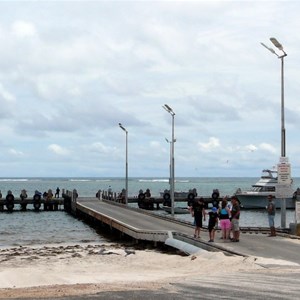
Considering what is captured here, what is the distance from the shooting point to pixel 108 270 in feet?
71.2

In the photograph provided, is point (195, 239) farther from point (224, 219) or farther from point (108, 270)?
point (108, 270)

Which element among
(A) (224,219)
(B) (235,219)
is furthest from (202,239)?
(B) (235,219)

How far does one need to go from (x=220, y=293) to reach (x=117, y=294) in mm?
2195

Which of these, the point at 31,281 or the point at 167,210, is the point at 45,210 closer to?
the point at 167,210

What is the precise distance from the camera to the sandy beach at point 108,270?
618 inches

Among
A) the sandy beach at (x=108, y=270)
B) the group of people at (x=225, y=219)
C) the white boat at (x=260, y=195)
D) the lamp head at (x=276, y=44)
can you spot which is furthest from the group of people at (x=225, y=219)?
the white boat at (x=260, y=195)

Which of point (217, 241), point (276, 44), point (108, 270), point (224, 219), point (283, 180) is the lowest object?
point (108, 270)

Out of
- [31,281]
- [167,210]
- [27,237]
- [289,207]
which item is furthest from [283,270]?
[289,207]

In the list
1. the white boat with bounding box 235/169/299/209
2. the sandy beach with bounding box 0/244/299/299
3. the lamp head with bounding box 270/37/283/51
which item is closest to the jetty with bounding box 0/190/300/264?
the sandy beach with bounding box 0/244/299/299

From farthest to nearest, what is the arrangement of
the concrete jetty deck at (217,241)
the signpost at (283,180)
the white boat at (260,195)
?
the white boat at (260,195) < the signpost at (283,180) < the concrete jetty deck at (217,241)

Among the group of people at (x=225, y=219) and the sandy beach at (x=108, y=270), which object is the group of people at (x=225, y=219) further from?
the sandy beach at (x=108, y=270)

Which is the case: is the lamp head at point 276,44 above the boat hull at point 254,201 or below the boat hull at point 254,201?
above

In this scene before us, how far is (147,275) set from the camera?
19.5 meters

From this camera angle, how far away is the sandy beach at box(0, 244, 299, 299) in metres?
15.7
